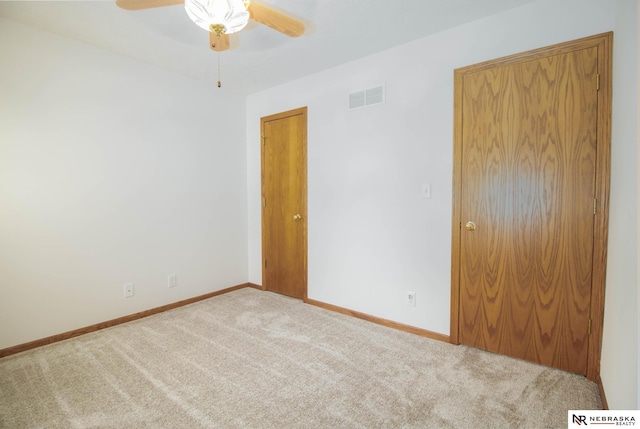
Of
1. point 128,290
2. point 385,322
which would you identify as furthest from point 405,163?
point 128,290

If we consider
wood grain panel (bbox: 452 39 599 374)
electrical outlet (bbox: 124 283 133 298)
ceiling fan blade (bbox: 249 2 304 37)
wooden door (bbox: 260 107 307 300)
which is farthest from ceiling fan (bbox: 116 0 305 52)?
electrical outlet (bbox: 124 283 133 298)

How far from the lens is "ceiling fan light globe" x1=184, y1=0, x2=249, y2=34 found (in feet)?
4.56

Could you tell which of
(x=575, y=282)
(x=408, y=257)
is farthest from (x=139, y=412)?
(x=575, y=282)

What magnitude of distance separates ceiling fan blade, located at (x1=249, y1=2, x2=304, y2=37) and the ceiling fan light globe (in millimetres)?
142

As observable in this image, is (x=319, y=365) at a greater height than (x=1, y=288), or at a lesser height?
lesser

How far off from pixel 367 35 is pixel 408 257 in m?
1.89

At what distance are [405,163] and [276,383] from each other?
198 cm

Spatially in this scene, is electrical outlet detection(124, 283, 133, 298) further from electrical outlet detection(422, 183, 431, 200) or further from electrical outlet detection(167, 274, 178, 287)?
electrical outlet detection(422, 183, 431, 200)

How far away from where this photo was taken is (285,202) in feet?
12.1

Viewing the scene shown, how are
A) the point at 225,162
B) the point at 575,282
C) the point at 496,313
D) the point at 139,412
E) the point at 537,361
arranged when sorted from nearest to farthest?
the point at 139,412, the point at 575,282, the point at 537,361, the point at 496,313, the point at 225,162

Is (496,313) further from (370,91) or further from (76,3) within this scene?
(76,3)

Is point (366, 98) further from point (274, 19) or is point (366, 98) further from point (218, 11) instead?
point (218, 11)

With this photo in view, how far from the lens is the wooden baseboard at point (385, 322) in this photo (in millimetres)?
2576

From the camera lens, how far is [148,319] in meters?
3.05
